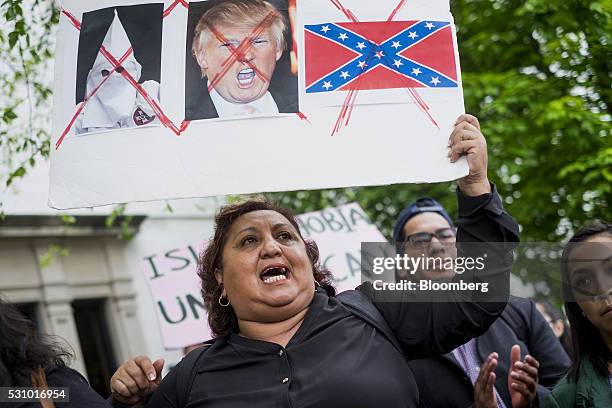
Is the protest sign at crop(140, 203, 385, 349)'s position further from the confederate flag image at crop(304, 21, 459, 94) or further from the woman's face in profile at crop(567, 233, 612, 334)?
the confederate flag image at crop(304, 21, 459, 94)

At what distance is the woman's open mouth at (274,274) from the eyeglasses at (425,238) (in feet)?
4.13

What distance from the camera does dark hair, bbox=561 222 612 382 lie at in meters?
2.80

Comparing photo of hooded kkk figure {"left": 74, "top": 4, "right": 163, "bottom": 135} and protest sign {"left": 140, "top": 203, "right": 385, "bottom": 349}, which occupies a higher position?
photo of hooded kkk figure {"left": 74, "top": 4, "right": 163, "bottom": 135}

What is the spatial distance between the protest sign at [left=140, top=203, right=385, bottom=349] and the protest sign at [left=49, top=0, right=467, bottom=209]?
259 cm

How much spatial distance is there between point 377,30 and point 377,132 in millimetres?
358

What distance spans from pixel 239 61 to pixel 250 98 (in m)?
0.14

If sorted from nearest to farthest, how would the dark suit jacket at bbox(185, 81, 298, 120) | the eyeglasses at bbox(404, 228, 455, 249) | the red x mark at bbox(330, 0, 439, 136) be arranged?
the red x mark at bbox(330, 0, 439, 136) → the dark suit jacket at bbox(185, 81, 298, 120) → the eyeglasses at bbox(404, 228, 455, 249)

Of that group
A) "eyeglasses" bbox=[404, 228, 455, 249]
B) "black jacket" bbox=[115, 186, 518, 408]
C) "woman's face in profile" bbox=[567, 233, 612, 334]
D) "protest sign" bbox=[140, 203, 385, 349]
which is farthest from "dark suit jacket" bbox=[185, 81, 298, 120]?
"protest sign" bbox=[140, 203, 385, 349]

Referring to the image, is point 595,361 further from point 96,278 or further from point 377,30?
point 96,278

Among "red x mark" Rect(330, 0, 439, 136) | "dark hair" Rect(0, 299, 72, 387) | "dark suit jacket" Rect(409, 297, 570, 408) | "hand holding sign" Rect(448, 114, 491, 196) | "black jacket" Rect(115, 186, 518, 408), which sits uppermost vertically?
"red x mark" Rect(330, 0, 439, 136)

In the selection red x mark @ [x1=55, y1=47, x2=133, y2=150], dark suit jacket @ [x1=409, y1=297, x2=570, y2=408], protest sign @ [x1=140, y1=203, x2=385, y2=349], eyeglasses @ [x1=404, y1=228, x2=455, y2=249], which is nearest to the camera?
red x mark @ [x1=55, y1=47, x2=133, y2=150]

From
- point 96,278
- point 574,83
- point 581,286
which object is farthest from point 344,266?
point 96,278

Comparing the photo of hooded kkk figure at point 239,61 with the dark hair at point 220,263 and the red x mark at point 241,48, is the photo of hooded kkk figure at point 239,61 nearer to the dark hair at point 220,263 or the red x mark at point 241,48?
the red x mark at point 241,48

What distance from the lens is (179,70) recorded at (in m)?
2.86
